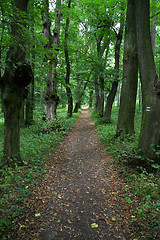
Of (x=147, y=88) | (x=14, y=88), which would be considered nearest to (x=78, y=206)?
(x=14, y=88)

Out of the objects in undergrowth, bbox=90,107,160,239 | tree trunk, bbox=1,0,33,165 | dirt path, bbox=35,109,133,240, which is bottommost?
dirt path, bbox=35,109,133,240

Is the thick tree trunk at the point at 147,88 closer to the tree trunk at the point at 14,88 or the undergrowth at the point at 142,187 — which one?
the undergrowth at the point at 142,187

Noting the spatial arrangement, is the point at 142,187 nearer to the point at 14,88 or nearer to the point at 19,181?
the point at 19,181

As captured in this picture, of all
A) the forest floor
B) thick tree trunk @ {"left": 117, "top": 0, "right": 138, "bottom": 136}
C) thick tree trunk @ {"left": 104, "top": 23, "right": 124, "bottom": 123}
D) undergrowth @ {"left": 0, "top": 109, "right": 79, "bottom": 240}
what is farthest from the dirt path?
thick tree trunk @ {"left": 104, "top": 23, "right": 124, "bottom": 123}

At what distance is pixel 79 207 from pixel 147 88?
3886mm

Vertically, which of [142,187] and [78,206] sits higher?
[142,187]

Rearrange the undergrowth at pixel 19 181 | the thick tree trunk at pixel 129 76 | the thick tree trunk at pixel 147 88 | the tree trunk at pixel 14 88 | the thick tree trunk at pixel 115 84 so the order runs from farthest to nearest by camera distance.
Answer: the thick tree trunk at pixel 115 84 < the thick tree trunk at pixel 129 76 < the thick tree trunk at pixel 147 88 < the tree trunk at pixel 14 88 < the undergrowth at pixel 19 181

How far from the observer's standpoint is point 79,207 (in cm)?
349

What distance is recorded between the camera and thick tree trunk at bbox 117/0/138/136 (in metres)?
6.96

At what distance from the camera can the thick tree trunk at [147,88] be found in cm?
446

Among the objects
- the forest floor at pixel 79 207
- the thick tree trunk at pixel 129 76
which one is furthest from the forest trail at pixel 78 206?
the thick tree trunk at pixel 129 76

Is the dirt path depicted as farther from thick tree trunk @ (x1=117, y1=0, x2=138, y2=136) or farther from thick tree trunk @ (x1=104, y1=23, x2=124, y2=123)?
thick tree trunk @ (x1=104, y1=23, x2=124, y2=123)

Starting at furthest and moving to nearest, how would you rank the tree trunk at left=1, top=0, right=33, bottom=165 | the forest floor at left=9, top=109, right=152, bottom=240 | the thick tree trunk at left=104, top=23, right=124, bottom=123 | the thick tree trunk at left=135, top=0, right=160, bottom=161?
the thick tree trunk at left=104, top=23, right=124, bottom=123 → the thick tree trunk at left=135, top=0, right=160, bottom=161 → the tree trunk at left=1, top=0, right=33, bottom=165 → the forest floor at left=9, top=109, right=152, bottom=240

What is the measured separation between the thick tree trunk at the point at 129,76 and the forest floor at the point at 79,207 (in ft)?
7.81
